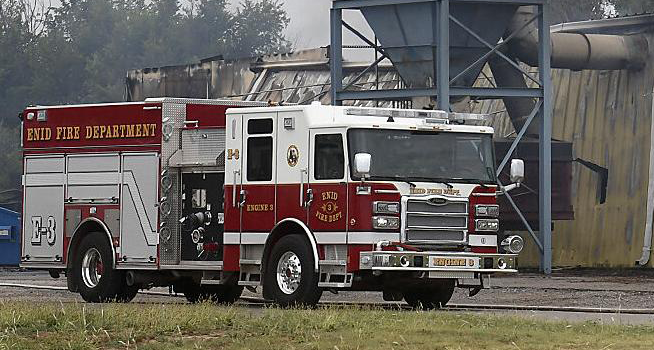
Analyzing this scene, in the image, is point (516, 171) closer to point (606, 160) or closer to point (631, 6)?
point (606, 160)

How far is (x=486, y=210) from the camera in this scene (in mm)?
21562

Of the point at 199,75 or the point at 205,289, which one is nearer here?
the point at 205,289

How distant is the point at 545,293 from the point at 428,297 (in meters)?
4.43

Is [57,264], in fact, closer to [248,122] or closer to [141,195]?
[141,195]

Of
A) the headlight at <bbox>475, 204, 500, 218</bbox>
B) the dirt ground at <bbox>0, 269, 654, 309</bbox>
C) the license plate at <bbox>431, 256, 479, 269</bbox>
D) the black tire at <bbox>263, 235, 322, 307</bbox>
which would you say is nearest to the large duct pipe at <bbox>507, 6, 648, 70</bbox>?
the dirt ground at <bbox>0, 269, 654, 309</bbox>

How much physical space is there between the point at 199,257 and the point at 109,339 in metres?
8.15

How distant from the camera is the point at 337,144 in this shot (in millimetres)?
20938

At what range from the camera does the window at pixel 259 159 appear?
21.9m

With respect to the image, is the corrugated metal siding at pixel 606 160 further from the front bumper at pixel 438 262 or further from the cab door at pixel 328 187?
Answer: the cab door at pixel 328 187

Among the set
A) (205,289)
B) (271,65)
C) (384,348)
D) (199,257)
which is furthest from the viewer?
(271,65)

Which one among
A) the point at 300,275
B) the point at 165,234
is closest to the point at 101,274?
the point at 165,234

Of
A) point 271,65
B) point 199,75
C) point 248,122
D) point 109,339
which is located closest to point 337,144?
point 248,122

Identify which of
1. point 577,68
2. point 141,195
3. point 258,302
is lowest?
point 258,302

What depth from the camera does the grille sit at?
68.4 ft
